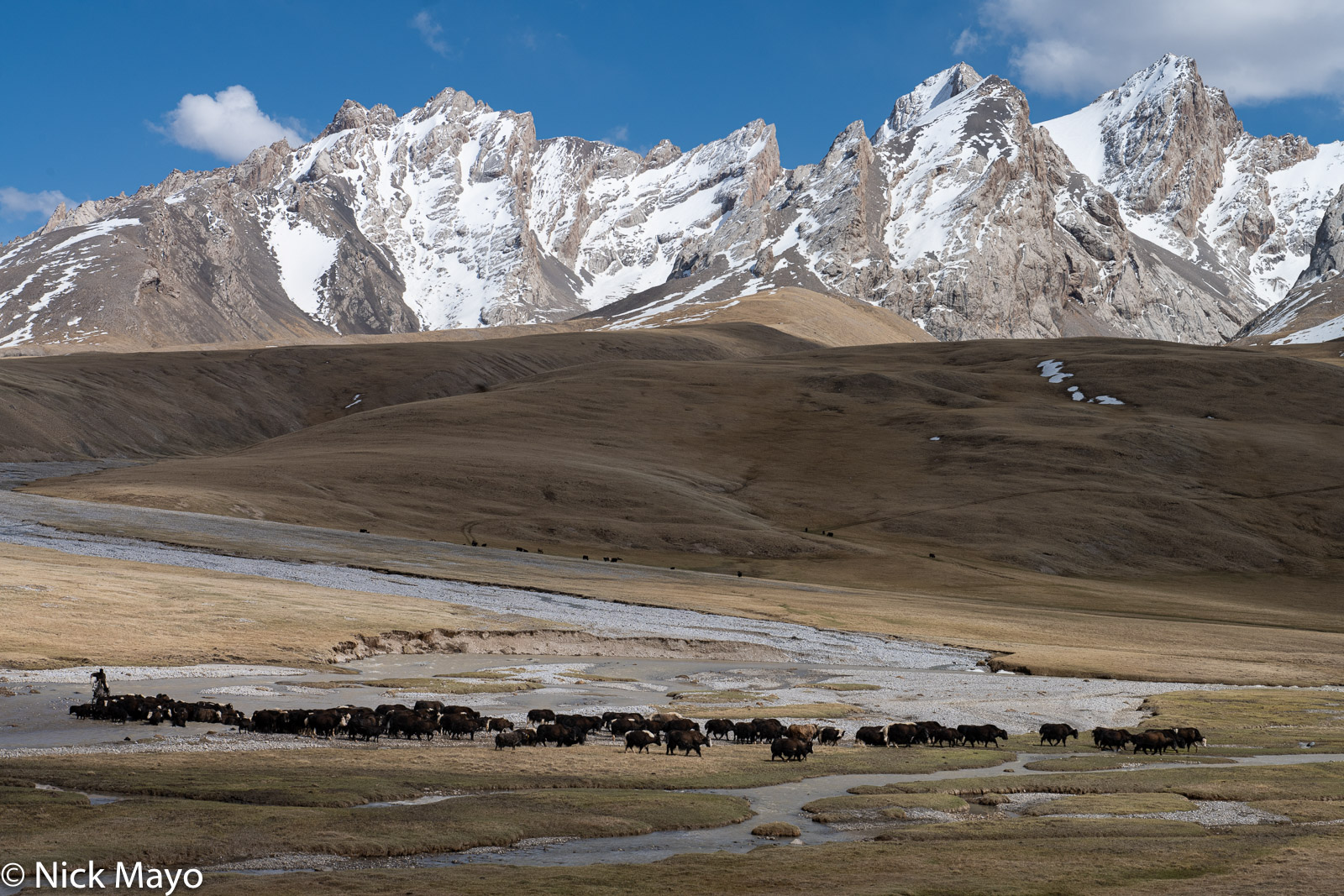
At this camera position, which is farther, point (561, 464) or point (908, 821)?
point (561, 464)

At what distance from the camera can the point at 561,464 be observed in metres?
133

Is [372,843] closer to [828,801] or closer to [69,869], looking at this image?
[69,869]

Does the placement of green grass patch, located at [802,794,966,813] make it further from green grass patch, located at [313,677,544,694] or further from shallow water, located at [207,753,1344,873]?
green grass patch, located at [313,677,544,694]

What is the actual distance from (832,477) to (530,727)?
11598cm

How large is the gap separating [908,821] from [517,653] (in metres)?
35.3

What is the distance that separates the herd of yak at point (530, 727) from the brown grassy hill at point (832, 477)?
208 ft

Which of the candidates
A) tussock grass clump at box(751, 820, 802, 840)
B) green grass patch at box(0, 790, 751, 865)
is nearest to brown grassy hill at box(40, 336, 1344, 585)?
green grass patch at box(0, 790, 751, 865)

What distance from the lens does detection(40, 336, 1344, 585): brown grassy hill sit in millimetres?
109188

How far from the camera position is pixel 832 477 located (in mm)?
146375

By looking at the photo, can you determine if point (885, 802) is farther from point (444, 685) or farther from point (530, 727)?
point (444, 685)

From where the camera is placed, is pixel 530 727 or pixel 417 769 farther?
pixel 530 727

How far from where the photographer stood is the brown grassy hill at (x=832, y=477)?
109 metres

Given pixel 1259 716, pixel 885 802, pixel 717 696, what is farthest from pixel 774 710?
pixel 1259 716

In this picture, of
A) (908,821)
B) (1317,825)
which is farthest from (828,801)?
(1317,825)
